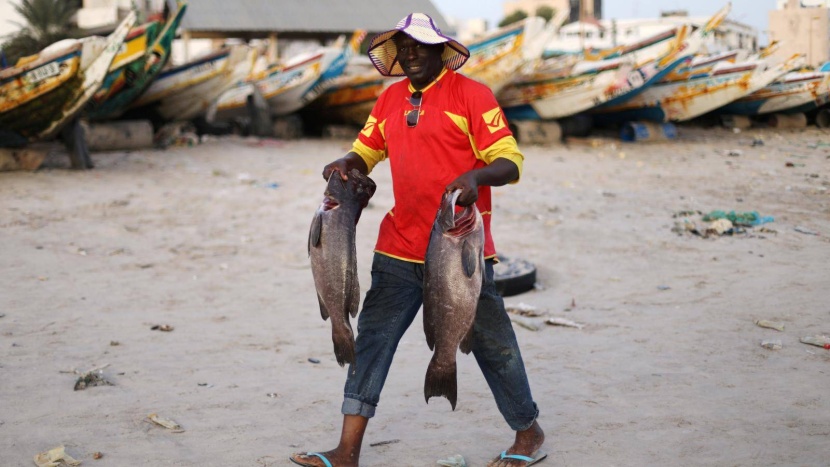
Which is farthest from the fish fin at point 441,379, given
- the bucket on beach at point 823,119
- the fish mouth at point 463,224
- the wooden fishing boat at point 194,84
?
the bucket on beach at point 823,119

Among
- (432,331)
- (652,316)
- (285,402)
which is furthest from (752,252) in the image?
(432,331)

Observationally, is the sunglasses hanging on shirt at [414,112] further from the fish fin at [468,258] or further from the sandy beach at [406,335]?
the sandy beach at [406,335]

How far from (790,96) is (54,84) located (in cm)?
1295

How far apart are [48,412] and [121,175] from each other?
276 inches

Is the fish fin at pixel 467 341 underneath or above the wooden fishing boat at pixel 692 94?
above

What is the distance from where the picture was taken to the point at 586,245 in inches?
290

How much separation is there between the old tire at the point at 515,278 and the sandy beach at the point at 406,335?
2.6 inches

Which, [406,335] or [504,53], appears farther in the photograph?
[504,53]

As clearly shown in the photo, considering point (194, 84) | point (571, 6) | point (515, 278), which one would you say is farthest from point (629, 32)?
point (515, 278)

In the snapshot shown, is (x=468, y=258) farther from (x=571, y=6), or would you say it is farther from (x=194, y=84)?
(x=571, y=6)

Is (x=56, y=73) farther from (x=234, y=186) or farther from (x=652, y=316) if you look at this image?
(x=652, y=316)

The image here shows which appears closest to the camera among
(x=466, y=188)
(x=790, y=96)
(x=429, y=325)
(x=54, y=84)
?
(x=466, y=188)

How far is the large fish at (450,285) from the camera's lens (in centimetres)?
271

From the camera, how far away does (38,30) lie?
1329 cm
